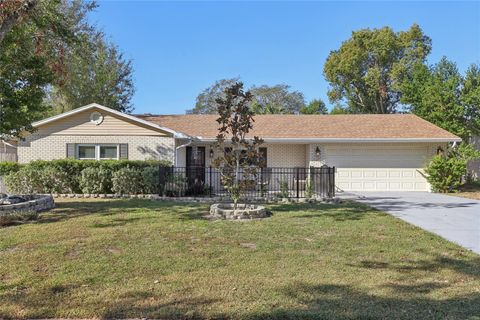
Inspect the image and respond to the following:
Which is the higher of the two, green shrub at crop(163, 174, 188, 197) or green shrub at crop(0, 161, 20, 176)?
green shrub at crop(0, 161, 20, 176)

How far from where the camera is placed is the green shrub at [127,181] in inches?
561

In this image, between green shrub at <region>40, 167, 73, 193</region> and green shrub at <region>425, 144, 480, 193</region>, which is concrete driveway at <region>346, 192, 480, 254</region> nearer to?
green shrub at <region>425, 144, 480, 193</region>

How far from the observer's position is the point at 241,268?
5.37 m

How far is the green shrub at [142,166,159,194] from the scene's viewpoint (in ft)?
47.0

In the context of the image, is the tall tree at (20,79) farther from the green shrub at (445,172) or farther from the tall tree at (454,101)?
the tall tree at (454,101)

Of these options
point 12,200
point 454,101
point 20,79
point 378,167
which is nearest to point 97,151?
point 20,79

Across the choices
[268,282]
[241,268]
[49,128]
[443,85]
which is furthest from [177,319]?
[443,85]

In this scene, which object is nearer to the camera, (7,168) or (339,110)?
(7,168)

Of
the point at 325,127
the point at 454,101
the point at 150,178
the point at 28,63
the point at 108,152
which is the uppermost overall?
the point at 454,101

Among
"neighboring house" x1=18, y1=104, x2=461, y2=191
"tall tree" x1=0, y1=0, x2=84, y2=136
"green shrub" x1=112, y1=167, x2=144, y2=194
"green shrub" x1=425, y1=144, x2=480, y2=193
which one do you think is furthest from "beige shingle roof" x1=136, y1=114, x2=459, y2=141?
"tall tree" x1=0, y1=0, x2=84, y2=136

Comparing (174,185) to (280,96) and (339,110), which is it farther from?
(280,96)

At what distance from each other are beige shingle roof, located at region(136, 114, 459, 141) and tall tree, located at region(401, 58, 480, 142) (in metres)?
2.08

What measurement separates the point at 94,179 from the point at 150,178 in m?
2.12

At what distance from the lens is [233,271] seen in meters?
5.23
